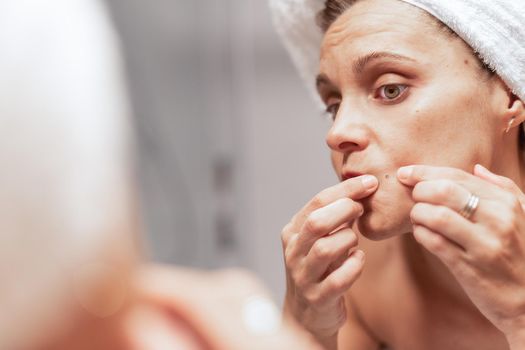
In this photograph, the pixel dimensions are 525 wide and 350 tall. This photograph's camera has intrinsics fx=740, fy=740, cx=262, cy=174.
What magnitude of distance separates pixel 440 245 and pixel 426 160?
0.29 feet

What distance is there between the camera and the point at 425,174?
25.6 inches

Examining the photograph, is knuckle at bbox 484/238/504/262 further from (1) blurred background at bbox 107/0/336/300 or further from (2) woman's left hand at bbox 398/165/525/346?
(1) blurred background at bbox 107/0/336/300

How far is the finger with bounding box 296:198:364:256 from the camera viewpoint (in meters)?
0.67

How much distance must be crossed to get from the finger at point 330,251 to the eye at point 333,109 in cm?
14

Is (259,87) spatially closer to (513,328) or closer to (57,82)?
(513,328)

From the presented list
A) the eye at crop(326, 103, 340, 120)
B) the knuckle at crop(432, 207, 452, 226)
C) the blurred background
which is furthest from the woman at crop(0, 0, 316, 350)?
the blurred background

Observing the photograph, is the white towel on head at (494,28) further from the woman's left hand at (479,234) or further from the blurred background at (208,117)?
the blurred background at (208,117)

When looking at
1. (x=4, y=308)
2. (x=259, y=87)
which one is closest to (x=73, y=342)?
(x=4, y=308)

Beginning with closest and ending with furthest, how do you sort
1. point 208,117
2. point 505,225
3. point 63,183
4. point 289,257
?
1. point 63,183
2. point 505,225
3. point 289,257
4. point 208,117

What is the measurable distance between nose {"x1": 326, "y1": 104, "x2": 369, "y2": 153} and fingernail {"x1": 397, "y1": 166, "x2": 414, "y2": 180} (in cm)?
4

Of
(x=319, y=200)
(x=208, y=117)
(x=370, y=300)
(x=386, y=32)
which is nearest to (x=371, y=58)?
(x=386, y=32)

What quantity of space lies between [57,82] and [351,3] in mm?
562

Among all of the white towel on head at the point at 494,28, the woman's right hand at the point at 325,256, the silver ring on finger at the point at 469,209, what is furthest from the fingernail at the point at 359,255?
the white towel on head at the point at 494,28

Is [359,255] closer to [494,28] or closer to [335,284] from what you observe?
[335,284]
